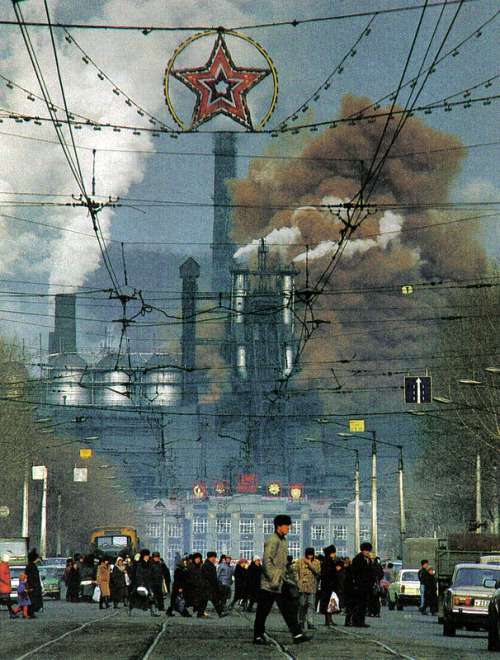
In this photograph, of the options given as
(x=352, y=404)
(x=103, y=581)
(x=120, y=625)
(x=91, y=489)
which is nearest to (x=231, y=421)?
(x=352, y=404)

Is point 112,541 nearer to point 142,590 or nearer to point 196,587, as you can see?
point 142,590

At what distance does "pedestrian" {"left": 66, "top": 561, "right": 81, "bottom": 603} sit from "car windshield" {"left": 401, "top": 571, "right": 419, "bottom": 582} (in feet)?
41.8

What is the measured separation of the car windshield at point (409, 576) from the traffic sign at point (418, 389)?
1405 cm

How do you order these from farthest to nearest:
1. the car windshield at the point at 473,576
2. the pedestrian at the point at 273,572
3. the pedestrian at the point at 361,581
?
the car windshield at the point at 473,576 < the pedestrian at the point at 361,581 < the pedestrian at the point at 273,572

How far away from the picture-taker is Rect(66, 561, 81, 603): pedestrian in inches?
1866

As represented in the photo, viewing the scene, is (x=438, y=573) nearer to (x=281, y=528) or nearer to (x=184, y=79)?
(x=184, y=79)

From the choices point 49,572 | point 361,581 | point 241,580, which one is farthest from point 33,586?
point 49,572

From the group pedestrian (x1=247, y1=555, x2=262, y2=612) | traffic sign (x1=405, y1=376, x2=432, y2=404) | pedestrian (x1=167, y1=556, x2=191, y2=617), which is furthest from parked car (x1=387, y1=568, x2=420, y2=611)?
pedestrian (x1=167, y1=556, x2=191, y2=617)

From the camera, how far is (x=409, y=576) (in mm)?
48469

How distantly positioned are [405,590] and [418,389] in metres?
15.8

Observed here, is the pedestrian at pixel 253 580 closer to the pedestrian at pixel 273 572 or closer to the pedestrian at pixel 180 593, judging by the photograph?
the pedestrian at pixel 180 593

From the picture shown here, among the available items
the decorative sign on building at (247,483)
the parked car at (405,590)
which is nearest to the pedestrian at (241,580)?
the parked car at (405,590)

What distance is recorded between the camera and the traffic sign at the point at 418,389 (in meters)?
61.3

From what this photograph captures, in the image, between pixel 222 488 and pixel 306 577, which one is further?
pixel 222 488
